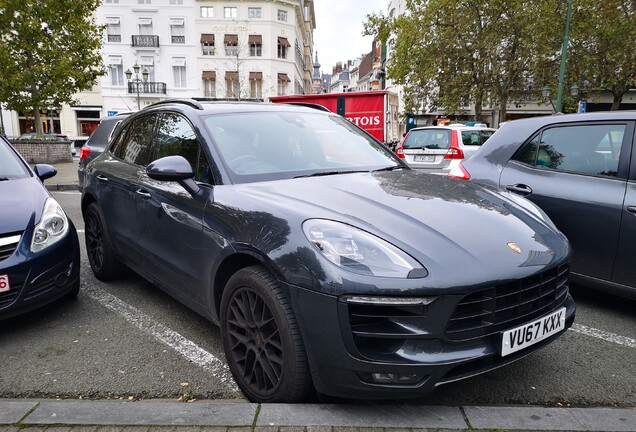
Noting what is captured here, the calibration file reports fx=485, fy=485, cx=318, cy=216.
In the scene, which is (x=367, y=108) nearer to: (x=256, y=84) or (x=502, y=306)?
(x=502, y=306)

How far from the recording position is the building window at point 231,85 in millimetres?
Answer: 43594

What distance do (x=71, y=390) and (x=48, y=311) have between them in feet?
4.72

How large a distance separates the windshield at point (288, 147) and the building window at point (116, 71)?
149 ft

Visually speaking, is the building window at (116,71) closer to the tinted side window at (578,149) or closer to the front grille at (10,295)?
the front grille at (10,295)

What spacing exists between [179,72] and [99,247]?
42.9 m

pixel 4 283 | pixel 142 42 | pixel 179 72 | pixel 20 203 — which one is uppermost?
pixel 142 42

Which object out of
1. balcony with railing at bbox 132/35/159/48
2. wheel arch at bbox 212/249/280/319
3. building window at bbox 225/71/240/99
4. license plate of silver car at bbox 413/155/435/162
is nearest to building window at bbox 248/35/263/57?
building window at bbox 225/71/240/99

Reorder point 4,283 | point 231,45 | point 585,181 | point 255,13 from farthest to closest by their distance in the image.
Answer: point 255,13 < point 231,45 < point 585,181 < point 4,283

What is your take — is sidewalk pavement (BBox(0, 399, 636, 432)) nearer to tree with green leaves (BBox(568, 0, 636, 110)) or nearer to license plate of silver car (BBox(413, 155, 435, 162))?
license plate of silver car (BBox(413, 155, 435, 162))

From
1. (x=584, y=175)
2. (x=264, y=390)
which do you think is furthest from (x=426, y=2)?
(x=264, y=390)

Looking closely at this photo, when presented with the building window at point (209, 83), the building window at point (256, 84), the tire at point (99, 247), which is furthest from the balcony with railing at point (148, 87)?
the tire at point (99, 247)

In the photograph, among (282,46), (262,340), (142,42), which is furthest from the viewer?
(282,46)

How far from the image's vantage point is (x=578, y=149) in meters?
3.95

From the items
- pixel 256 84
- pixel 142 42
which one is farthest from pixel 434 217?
pixel 142 42
